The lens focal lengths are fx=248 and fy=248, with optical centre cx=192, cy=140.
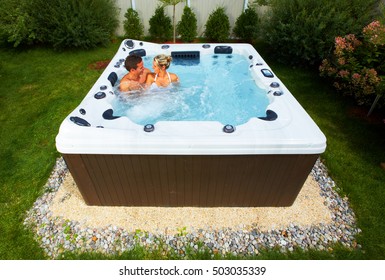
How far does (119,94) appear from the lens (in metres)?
2.81

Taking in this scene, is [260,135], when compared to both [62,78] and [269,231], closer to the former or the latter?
[269,231]

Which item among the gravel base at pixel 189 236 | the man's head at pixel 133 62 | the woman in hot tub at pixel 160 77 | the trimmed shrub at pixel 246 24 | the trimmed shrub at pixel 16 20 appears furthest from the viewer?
the trimmed shrub at pixel 246 24

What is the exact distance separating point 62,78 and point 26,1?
5.93 feet

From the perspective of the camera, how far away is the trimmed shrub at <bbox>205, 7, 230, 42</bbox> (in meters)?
5.56

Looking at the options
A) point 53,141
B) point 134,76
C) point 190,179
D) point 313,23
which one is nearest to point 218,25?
point 313,23

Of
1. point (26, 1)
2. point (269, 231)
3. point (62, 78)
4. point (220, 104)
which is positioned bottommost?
point (62, 78)

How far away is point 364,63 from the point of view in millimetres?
3238

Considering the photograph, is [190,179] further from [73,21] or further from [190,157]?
[73,21]

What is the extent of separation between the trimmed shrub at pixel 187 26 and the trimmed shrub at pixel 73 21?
156 cm

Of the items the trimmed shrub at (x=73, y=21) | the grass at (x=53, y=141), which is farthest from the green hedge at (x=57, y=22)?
the grass at (x=53, y=141)

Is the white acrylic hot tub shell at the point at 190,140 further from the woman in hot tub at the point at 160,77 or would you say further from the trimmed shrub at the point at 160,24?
the trimmed shrub at the point at 160,24

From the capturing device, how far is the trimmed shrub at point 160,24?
561 centimetres

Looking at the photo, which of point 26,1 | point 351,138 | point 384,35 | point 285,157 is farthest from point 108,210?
point 26,1

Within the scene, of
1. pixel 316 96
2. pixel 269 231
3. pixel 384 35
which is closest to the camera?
pixel 269 231
